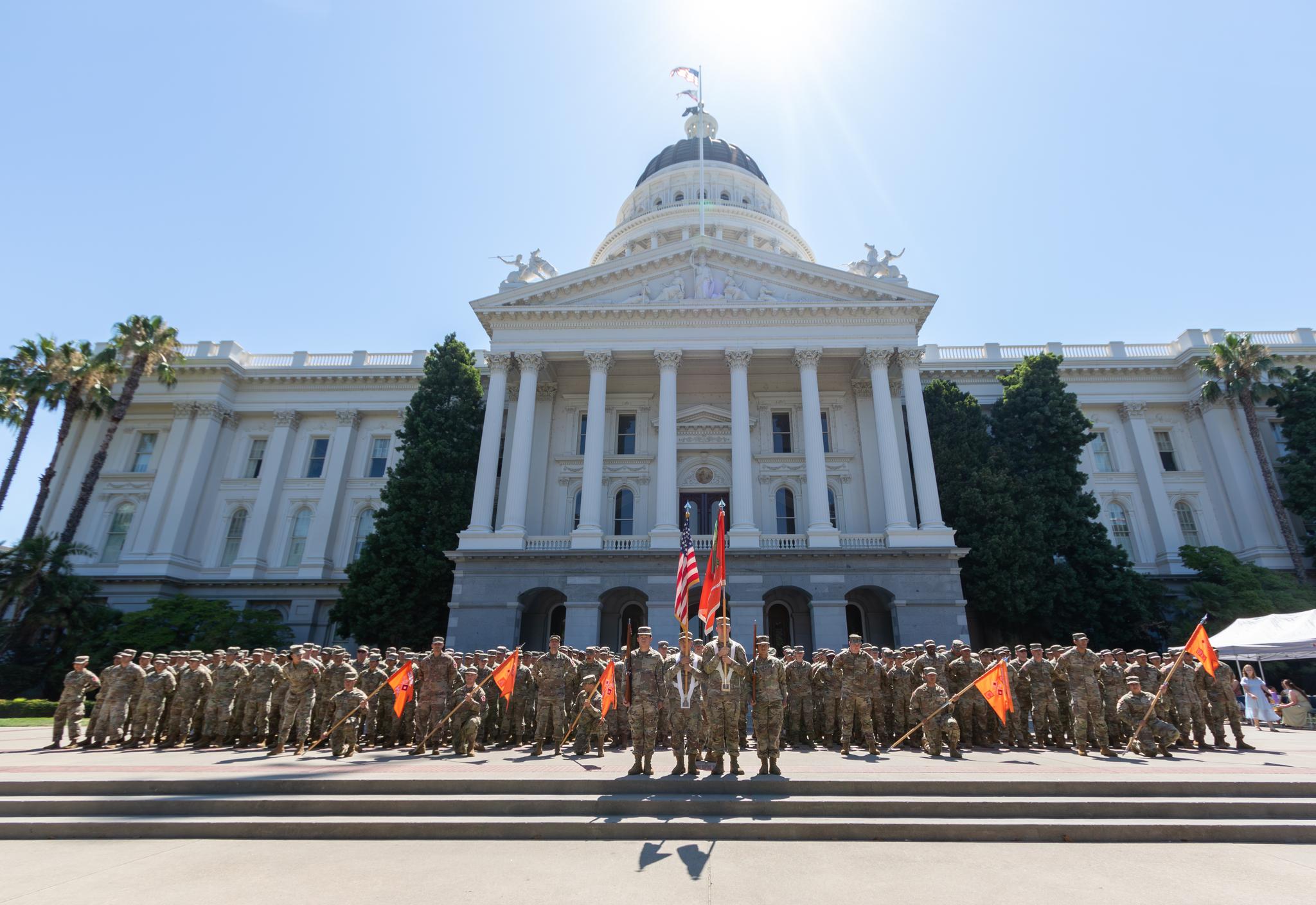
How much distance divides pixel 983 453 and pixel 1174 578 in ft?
39.2

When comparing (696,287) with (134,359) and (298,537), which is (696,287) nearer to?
(298,537)

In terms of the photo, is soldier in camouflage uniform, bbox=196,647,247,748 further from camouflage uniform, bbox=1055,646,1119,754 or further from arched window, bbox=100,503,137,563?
arched window, bbox=100,503,137,563

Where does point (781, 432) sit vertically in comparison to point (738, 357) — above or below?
below

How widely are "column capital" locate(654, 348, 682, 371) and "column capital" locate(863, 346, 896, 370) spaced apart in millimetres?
7741

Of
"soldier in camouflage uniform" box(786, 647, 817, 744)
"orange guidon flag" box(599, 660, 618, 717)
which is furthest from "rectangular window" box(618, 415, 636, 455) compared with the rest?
"orange guidon flag" box(599, 660, 618, 717)

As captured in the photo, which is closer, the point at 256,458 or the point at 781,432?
the point at 781,432

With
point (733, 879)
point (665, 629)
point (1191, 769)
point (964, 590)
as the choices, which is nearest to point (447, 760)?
point (733, 879)

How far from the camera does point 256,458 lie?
118ft

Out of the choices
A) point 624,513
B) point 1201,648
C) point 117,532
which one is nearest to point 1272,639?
point 1201,648

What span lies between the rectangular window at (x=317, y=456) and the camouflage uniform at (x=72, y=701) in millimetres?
23524

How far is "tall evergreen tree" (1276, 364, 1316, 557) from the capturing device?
29.4 metres

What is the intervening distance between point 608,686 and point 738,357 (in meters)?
18.7

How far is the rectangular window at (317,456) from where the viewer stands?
35.7 metres

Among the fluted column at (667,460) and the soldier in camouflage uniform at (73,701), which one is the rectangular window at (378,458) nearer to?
the fluted column at (667,460)
